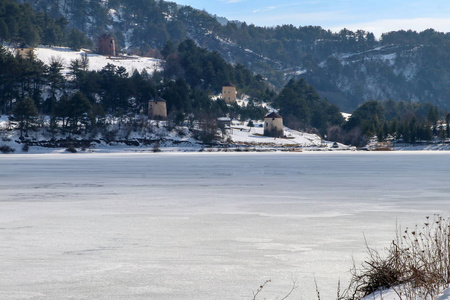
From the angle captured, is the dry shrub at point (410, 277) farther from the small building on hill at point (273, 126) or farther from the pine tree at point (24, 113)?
the small building on hill at point (273, 126)

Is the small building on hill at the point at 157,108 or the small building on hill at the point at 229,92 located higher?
the small building on hill at the point at 229,92

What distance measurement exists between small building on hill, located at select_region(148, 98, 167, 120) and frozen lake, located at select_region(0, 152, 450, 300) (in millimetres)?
113557

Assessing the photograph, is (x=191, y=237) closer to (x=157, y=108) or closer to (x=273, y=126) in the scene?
(x=157, y=108)

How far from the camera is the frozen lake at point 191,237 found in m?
11.1

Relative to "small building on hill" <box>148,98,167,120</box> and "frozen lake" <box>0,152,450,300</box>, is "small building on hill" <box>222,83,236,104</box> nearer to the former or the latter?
"small building on hill" <box>148,98,167,120</box>

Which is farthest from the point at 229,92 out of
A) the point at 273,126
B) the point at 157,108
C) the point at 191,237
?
the point at 191,237

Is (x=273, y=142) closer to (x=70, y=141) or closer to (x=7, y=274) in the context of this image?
(x=70, y=141)

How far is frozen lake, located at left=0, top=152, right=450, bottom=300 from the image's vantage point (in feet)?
36.4

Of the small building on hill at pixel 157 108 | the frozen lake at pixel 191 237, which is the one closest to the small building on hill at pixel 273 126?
the small building on hill at pixel 157 108

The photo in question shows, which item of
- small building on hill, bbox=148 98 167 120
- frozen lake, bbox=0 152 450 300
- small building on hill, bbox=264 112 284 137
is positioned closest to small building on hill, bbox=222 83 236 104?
Result: small building on hill, bbox=264 112 284 137

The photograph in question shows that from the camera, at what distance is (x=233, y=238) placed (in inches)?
633

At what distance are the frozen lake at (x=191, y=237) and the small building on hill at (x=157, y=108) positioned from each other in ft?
373

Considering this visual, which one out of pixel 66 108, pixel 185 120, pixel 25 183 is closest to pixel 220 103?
pixel 185 120

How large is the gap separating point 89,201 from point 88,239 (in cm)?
998
